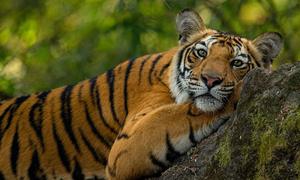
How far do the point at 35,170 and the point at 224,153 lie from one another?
238 cm

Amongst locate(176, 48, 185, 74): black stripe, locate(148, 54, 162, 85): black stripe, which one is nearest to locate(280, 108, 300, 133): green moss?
locate(176, 48, 185, 74): black stripe

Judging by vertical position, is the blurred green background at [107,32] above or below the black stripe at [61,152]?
above

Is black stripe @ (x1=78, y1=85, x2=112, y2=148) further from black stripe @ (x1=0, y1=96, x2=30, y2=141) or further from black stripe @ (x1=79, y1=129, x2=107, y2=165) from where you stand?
black stripe @ (x1=0, y1=96, x2=30, y2=141)

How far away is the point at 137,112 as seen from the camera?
6.14 m

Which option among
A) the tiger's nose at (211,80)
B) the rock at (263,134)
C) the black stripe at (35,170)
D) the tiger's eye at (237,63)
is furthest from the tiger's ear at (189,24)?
the rock at (263,134)

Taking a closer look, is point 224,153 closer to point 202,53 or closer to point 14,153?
point 202,53

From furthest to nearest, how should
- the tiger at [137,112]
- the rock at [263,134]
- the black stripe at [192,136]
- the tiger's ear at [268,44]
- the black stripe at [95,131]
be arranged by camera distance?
1. the black stripe at [95,131]
2. the tiger's ear at [268,44]
3. the tiger at [137,112]
4. the black stripe at [192,136]
5. the rock at [263,134]

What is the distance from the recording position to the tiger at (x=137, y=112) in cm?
543

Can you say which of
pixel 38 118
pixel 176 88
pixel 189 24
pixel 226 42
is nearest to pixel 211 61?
pixel 226 42

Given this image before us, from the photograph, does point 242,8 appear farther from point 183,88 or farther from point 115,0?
point 183,88

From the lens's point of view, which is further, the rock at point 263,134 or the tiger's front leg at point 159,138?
the tiger's front leg at point 159,138

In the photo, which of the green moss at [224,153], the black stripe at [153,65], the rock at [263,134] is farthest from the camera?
the black stripe at [153,65]

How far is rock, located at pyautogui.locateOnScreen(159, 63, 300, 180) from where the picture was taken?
4.26m

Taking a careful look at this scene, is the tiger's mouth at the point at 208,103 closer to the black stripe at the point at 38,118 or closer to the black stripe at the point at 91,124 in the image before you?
the black stripe at the point at 91,124
